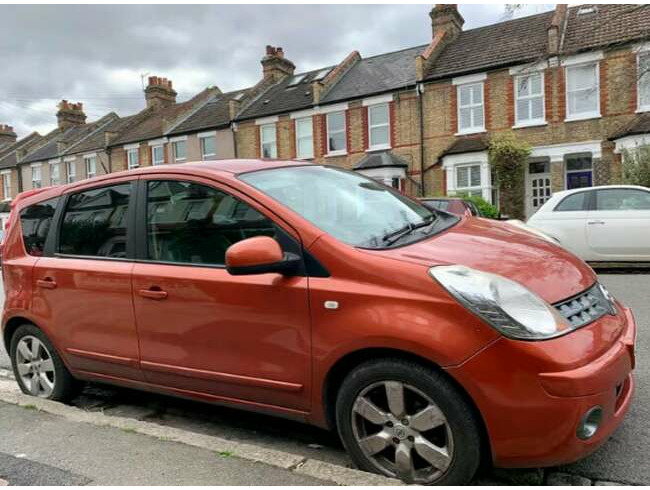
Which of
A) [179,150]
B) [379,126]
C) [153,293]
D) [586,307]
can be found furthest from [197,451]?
[179,150]

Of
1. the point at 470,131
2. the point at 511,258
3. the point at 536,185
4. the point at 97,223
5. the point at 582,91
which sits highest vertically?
the point at 582,91

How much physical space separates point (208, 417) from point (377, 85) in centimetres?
2168

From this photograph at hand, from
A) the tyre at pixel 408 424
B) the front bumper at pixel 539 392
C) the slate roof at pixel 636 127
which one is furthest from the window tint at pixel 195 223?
the slate roof at pixel 636 127

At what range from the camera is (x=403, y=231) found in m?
3.29

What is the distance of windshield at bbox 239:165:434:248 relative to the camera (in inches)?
125

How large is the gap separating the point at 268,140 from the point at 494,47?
10.7 meters

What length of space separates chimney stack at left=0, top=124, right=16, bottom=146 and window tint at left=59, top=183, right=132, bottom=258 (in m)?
50.2

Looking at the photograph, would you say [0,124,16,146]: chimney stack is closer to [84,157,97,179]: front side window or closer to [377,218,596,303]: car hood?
[84,157,97,179]: front side window

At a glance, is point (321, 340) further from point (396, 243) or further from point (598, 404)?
point (598, 404)

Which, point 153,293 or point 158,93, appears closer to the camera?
point 153,293

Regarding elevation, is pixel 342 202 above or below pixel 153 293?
above

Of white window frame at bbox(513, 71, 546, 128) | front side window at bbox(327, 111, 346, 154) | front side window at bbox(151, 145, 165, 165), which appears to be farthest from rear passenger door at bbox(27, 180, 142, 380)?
front side window at bbox(151, 145, 165, 165)

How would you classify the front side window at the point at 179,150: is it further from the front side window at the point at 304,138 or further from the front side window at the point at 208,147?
the front side window at the point at 304,138

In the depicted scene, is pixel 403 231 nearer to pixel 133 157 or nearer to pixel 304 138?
pixel 304 138
